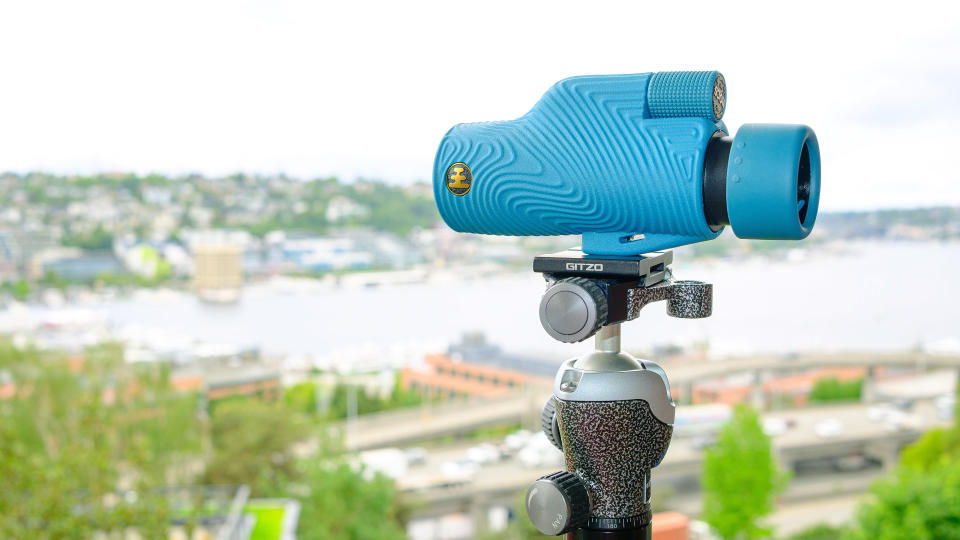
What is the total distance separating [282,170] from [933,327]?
331 inches

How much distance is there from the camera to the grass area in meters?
5.89

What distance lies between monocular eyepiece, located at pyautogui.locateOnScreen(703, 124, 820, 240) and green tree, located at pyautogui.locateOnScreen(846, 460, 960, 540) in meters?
4.14

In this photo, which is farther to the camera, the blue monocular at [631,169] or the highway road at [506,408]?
the highway road at [506,408]

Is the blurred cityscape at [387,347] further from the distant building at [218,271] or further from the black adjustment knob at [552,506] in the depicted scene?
Result: the black adjustment knob at [552,506]

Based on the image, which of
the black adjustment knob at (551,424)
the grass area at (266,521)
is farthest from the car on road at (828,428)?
the black adjustment knob at (551,424)

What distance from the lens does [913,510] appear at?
13.6 feet

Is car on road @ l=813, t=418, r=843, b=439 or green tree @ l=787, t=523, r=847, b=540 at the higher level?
car on road @ l=813, t=418, r=843, b=439

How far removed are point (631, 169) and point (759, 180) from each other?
9cm

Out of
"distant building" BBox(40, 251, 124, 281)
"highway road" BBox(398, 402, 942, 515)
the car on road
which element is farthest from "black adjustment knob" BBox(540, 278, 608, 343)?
"distant building" BBox(40, 251, 124, 281)

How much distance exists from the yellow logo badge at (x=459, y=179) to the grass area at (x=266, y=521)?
18.5 ft

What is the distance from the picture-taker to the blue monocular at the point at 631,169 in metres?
0.58

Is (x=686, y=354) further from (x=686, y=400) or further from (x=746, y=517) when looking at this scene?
(x=746, y=517)

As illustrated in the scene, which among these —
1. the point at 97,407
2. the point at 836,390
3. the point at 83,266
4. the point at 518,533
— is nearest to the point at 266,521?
the point at 97,407

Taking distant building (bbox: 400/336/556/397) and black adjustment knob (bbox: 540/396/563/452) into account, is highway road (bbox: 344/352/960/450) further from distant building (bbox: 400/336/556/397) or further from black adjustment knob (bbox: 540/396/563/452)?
black adjustment knob (bbox: 540/396/563/452)
